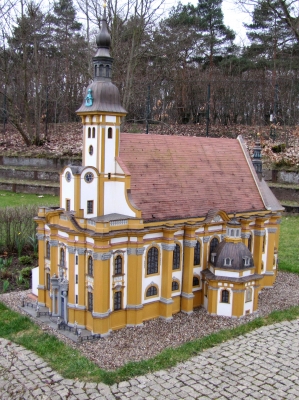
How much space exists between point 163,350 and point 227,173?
9.65 m

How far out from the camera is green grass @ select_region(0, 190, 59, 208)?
122ft

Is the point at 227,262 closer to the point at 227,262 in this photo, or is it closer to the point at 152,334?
the point at 227,262

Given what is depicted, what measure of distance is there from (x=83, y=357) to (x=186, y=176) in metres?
9.13

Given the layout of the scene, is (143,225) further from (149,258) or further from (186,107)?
(186,107)

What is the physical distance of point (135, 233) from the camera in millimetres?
17422

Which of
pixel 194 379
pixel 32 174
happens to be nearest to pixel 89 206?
pixel 194 379

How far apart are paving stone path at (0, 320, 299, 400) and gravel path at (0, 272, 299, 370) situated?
4.48 feet

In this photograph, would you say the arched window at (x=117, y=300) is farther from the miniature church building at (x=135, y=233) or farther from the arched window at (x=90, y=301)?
the arched window at (x=90, y=301)

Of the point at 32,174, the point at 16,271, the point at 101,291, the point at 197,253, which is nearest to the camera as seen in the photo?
the point at 101,291

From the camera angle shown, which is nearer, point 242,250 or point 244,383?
point 244,383

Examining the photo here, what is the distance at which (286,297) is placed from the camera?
21891mm

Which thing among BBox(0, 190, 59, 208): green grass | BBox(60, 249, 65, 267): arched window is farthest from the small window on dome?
BBox(0, 190, 59, 208): green grass

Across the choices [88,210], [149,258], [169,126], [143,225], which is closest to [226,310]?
[149,258]

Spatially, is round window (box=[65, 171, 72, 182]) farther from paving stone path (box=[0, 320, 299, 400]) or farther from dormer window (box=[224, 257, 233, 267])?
dormer window (box=[224, 257, 233, 267])
